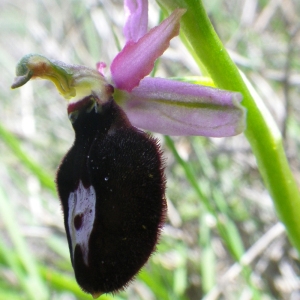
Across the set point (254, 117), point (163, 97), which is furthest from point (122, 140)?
point (254, 117)

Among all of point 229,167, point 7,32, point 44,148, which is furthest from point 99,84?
point 7,32

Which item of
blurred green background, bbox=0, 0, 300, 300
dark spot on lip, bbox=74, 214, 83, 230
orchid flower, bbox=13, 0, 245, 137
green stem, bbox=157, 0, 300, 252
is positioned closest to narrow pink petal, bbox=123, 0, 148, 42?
orchid flower, bbox=13, 0, 245, 137

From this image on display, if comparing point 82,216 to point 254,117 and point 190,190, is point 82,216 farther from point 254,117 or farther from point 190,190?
point 190,190

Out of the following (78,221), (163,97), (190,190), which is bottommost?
(190,190)

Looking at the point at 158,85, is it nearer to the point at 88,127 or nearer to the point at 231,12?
the point at 88,127

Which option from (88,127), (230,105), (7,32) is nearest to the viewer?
(230,105)
